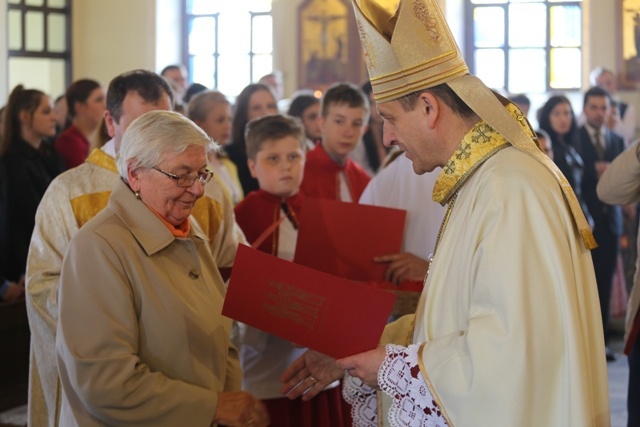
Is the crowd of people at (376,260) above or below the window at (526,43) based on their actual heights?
below

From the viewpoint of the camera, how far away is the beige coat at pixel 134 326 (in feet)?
8.51

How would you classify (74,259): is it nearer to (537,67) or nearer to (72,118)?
(72,118)

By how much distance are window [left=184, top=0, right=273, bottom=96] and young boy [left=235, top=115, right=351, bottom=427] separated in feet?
34.3

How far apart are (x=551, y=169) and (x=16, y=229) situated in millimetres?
4281

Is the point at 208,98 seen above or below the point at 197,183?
above

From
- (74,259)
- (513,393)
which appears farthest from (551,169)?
(74,259)

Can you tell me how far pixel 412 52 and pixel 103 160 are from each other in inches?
59.5

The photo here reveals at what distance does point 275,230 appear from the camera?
415 centimetres

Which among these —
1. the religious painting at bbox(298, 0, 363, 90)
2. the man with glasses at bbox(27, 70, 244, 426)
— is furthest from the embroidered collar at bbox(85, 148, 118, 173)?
the religious painting at bbox(298, 0, 363, 90)

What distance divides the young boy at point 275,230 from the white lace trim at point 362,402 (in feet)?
3.42

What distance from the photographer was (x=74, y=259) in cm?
267

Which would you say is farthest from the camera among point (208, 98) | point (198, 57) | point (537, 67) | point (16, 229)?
point (198, 57)

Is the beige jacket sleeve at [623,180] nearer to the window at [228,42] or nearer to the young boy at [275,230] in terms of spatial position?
the young boy at [275,230]

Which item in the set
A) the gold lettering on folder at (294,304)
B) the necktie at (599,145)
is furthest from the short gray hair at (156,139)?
the necktie at (599,145)
